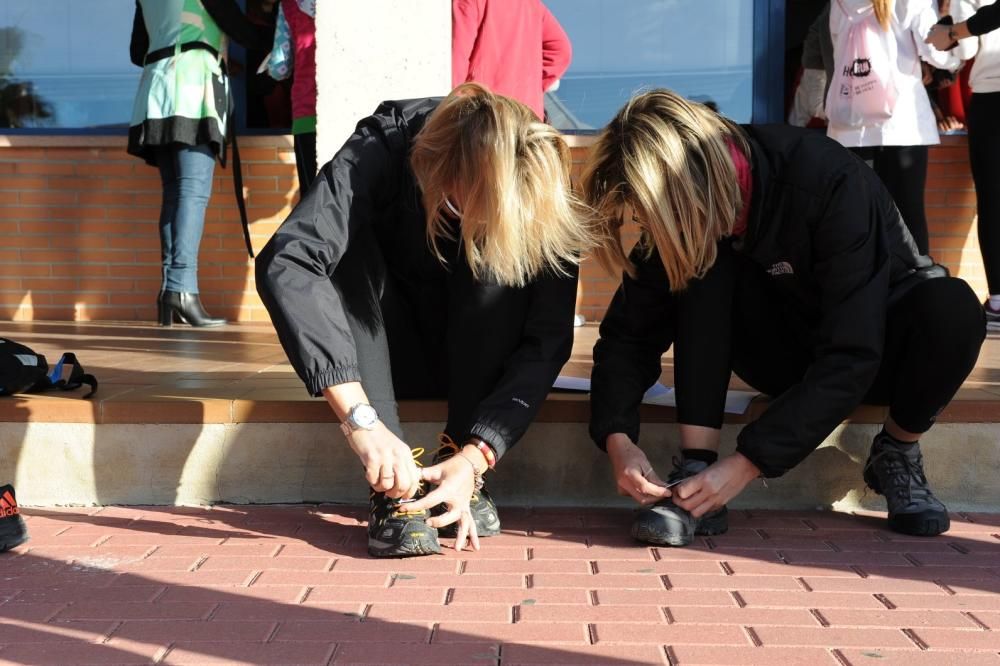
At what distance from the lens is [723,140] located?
237cm

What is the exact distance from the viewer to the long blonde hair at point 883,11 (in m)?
4.39

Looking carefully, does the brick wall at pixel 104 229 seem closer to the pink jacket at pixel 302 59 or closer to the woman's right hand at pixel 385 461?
the pink jacket at pixel 302 59

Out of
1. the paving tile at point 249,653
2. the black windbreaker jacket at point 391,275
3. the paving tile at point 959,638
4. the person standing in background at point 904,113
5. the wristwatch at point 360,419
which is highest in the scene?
the person standing in background at point 904,113

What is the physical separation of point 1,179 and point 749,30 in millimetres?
3937

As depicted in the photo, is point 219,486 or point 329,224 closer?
point 329,224

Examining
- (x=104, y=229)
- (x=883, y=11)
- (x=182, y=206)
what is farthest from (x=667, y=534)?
(x=104, y=229)

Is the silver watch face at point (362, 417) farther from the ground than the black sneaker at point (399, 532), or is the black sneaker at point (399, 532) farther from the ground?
the silver watch face at point (362, 417)

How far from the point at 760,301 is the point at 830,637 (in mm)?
959

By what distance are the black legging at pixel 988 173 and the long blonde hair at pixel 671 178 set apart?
285 centimetres

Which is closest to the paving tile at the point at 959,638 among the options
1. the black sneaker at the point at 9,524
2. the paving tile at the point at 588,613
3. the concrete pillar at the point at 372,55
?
the paving tile at the point at 588,613

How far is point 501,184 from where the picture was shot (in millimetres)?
2240

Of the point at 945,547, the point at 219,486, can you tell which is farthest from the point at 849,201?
the point at 219,486

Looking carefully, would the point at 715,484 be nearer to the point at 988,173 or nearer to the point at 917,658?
the point at 917,658

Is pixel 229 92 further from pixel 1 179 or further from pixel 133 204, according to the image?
pixel 1 179
